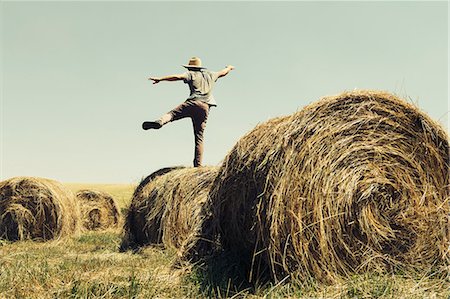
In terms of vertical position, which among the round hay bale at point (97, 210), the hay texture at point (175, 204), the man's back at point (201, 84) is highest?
the man's back at point (201, 84)

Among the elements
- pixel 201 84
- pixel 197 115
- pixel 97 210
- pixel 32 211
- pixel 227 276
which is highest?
pixel 201 84

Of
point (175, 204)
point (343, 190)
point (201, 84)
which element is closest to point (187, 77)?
point (201, 84)

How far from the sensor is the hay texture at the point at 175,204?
7.02 m

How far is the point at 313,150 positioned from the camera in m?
4.20

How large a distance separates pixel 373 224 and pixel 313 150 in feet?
2.86

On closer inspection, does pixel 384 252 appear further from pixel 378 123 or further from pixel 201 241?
pixel 201 241

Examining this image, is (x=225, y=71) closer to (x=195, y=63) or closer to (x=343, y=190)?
(x=195, y=63)

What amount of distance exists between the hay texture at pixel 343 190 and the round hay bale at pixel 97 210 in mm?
10896

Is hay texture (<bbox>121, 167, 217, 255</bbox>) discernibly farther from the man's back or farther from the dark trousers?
the man's back

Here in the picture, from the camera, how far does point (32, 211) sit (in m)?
10.5

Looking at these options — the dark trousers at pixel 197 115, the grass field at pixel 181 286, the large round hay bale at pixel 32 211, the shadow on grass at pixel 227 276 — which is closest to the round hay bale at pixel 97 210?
the large round hay bale at pixel 32 211

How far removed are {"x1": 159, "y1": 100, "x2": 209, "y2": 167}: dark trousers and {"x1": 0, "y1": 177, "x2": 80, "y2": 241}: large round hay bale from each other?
3.73 meters

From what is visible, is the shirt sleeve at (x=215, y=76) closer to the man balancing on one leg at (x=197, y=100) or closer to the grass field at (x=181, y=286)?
the man balancing on one leg at (x=197, y=100)

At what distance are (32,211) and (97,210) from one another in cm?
454
